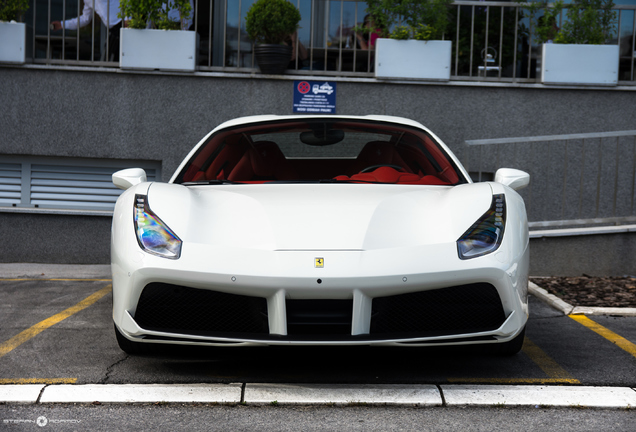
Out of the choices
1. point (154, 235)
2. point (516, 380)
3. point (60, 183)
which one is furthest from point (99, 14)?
point (516, 380)

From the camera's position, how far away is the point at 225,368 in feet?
10.7

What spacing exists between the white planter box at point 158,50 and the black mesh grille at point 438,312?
243 inches

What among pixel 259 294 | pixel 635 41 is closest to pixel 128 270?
pixel 259 294

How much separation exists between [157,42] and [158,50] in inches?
3.7

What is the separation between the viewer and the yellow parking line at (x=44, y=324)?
373 cm

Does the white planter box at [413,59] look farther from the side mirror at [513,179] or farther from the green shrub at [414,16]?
the side mirror at [513,179]

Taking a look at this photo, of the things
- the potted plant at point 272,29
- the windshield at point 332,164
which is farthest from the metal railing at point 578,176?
the windshield at point 332,164

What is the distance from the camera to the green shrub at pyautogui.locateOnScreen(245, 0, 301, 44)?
8180 millimetres

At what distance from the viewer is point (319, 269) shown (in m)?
2.76

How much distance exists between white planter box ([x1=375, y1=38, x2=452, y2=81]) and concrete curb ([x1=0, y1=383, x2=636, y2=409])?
19.3 ft

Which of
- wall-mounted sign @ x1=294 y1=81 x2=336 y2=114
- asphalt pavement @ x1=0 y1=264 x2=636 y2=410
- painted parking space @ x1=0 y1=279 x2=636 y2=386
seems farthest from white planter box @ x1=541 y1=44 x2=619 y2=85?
asphalt pavement @ x1=0 y1=264 x2=636 y2=410

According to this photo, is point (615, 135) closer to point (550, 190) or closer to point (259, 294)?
point (550, 190)

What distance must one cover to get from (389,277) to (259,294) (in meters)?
0.52

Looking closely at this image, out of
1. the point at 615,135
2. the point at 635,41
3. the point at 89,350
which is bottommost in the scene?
the point at 89,350
